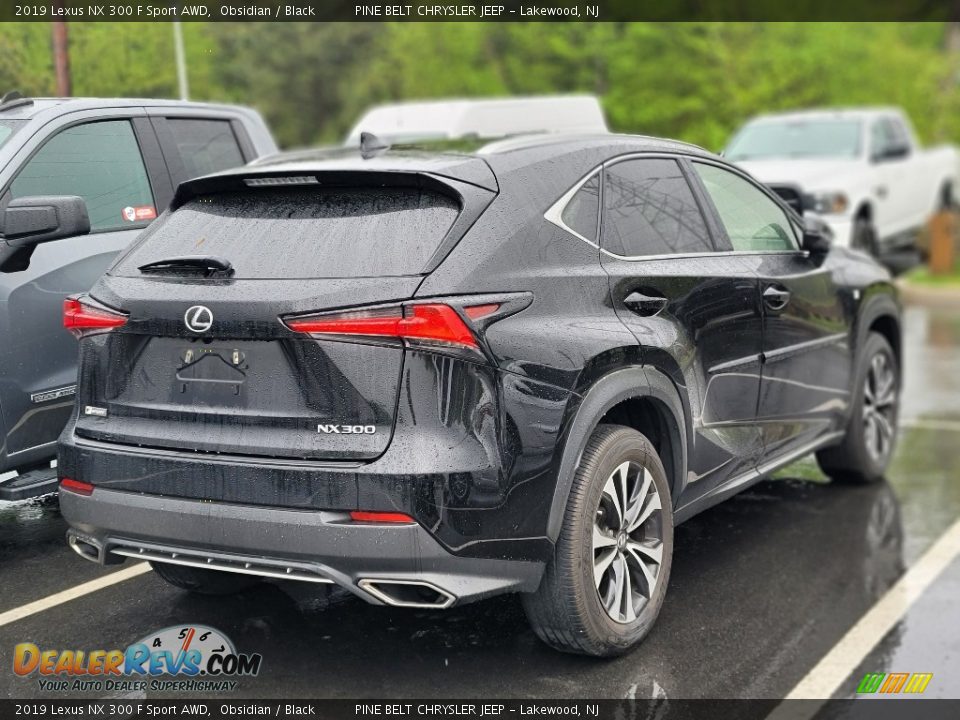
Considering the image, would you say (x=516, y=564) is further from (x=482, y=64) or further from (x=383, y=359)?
(x=482, y=64)

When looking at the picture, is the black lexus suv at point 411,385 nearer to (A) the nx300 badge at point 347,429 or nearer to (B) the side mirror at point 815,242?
(A) the nx300 badge at point 347,429

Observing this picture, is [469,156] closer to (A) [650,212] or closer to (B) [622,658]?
(A) [650,212]

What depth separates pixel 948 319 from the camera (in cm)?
1388

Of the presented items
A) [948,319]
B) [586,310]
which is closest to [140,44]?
[586,310]

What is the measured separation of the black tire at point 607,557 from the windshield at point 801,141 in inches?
392

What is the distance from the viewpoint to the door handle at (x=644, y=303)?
13.8 feet

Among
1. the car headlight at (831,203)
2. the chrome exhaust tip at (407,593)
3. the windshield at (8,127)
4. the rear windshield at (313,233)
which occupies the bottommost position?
the car headlight at (831,203)

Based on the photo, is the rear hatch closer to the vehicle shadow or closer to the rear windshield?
the rear windshield

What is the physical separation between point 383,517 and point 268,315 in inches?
28.0

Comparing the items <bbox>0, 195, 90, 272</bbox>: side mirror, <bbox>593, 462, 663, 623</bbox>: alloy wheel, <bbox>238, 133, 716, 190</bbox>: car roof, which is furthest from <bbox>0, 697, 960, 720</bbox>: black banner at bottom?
<bbox>0, 195, 90, 272</bbox>: side mirror

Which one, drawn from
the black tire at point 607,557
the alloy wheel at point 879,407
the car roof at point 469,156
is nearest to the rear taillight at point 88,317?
the car roof at point 469,156

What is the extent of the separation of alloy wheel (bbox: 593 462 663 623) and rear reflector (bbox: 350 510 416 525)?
75cm

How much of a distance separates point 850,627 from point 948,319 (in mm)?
10332

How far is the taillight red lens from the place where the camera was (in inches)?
138
